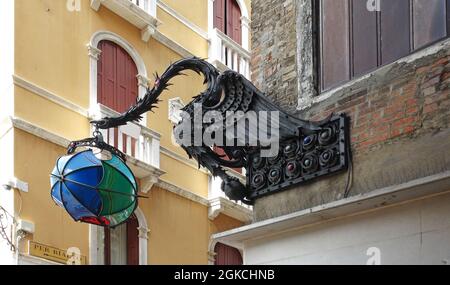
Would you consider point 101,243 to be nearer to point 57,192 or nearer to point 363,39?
point 57,192

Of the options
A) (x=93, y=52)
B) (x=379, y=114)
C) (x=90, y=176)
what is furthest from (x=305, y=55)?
(x=93, y=52)

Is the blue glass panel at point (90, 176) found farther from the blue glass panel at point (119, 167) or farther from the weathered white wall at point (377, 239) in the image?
the weathered white wall at point (377, 239)

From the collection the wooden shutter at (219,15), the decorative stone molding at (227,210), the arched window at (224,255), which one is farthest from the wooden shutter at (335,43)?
the wooden shutter at (219,15)

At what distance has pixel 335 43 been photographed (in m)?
8.83

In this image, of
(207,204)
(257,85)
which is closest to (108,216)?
(257,85)

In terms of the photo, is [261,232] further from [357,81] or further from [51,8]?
[51,8]

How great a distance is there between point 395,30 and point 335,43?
2.63 ft

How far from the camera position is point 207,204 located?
63.9ft

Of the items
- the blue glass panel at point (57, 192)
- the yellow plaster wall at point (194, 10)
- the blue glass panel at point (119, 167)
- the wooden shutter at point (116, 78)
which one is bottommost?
the blue glass panel at point (57, 192)

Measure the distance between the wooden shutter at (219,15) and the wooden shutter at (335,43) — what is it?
1241cm

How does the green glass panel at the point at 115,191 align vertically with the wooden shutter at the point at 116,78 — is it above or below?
below

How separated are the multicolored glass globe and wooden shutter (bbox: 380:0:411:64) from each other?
3.00 metres

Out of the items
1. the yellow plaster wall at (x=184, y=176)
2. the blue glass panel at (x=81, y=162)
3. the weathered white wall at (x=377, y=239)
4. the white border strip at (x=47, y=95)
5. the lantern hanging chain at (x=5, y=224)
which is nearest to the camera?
the weathered white wall at (x=377, y=239)

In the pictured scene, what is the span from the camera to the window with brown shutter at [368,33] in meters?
7.83
